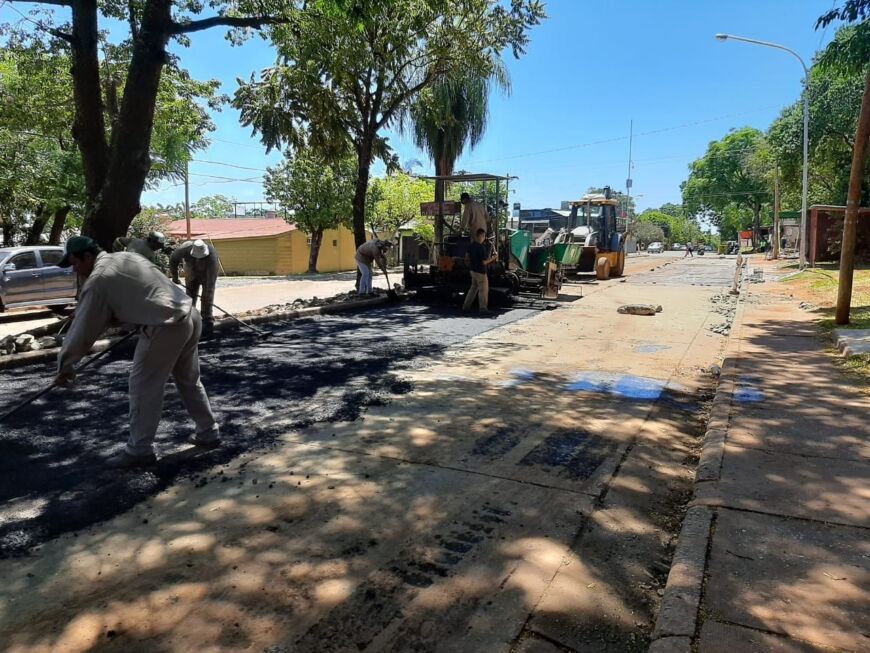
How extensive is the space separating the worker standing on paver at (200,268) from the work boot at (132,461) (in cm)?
470

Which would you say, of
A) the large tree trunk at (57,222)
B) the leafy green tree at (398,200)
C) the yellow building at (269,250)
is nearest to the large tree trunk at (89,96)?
the large tree trunk at (57,222)

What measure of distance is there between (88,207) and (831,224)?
1112 inches

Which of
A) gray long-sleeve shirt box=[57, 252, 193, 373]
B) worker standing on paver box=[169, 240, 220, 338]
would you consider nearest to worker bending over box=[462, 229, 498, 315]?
worker standing on paver box=[169, 240, 220, 338]

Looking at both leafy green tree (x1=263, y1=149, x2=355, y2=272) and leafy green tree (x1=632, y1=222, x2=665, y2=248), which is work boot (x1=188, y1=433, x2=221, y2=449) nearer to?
leafy green tree (x1=263, y1=149, x2=355, y2=272)

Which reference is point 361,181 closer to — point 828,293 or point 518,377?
point 518,377

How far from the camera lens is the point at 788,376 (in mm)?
6871

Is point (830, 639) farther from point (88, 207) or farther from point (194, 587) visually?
point (88, 207)

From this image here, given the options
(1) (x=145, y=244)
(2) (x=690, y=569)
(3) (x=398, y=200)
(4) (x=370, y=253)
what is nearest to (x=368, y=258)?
(4) (x=370, y=253)

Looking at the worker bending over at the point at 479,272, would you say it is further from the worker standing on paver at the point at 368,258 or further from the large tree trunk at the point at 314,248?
the large tree trunk at the point at 314,248

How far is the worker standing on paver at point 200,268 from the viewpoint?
863 cm

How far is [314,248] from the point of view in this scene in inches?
1419

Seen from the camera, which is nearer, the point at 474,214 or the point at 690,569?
the point at 690,569

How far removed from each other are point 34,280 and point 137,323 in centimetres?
1213

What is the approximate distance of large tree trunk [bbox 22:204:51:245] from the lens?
22.5 m
